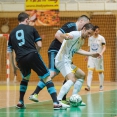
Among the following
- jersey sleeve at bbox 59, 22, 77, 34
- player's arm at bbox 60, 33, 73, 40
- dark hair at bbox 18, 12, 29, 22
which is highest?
dark hair at bbox 18, 12, 29, 22

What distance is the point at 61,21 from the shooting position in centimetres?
2417

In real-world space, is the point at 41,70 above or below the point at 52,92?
above

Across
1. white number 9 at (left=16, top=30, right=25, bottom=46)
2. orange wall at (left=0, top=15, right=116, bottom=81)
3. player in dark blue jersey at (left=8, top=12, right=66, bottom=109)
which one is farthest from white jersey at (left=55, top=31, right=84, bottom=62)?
orange wall at (left=0, top=15, right=116, bottom=81)

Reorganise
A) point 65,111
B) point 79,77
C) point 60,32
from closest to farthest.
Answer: point 65,111, point 60,32, point 79,77

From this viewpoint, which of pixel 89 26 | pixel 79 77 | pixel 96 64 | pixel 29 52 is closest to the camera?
pixel 29 52

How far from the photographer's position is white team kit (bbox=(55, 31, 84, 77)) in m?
9.60

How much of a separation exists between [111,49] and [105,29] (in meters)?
1.15

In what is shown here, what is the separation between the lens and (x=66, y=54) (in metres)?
9.75

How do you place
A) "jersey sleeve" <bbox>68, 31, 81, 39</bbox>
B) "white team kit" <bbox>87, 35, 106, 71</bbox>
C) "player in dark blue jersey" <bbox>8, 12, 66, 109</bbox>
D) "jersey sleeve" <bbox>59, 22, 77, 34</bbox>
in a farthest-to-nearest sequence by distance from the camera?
"white team kit" <bbox>87, 35, 106, 71</bbox>, "jersey sleeve" <bbox>59, 22, 77, 34</bbox>, "jersey sleeve" <bbox>68, 31, 81, 39</bbox>, "player in dark blue jersey" <bbox>8, 12, 66, 109</bbox>

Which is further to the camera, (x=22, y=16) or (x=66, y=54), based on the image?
(x=66, y=54)

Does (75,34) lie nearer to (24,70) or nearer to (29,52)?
(29,52)

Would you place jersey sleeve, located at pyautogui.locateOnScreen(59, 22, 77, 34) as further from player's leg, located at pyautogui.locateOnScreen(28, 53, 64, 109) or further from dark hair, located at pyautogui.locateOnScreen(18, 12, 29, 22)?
player's leg, located at pyautogui.locateOnScreen(28, 53, 64, 109)

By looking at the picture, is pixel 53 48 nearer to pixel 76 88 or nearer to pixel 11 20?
pixel 76 88

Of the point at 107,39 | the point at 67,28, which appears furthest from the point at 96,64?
the point at 107,39
